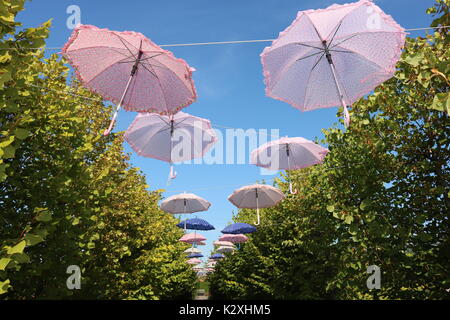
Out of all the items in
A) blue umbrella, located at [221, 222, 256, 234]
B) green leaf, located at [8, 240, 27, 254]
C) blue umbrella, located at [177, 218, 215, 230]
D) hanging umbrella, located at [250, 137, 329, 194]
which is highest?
hanging umbrella, located at [250, 137, 329, 194]

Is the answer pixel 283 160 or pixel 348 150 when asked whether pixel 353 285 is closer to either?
pixel 348 150

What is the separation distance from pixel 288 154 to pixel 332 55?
5554mm

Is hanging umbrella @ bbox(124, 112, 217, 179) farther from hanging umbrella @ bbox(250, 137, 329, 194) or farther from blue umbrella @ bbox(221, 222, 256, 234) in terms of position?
blue umbrella @ bbox(221, 222, 256, 234)

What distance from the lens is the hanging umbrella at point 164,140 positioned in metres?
10.2

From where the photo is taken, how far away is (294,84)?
730 cm

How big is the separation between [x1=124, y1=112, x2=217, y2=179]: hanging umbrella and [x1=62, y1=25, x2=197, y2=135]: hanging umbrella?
301cm

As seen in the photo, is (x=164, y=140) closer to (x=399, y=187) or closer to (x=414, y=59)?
(x=399, y=187)

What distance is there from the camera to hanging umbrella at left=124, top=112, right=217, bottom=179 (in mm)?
10195

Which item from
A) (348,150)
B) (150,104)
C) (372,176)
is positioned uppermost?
(150,104)

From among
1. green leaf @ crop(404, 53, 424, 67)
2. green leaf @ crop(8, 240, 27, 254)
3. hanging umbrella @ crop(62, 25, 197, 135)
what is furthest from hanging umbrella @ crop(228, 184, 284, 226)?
green leaf @ crop(8, 240, 27, 254)

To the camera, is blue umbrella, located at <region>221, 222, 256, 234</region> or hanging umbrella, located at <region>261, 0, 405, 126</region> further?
blue umbrella, located at <region>221, 222, 256, 234</region>

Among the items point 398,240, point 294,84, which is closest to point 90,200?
point 294,84
